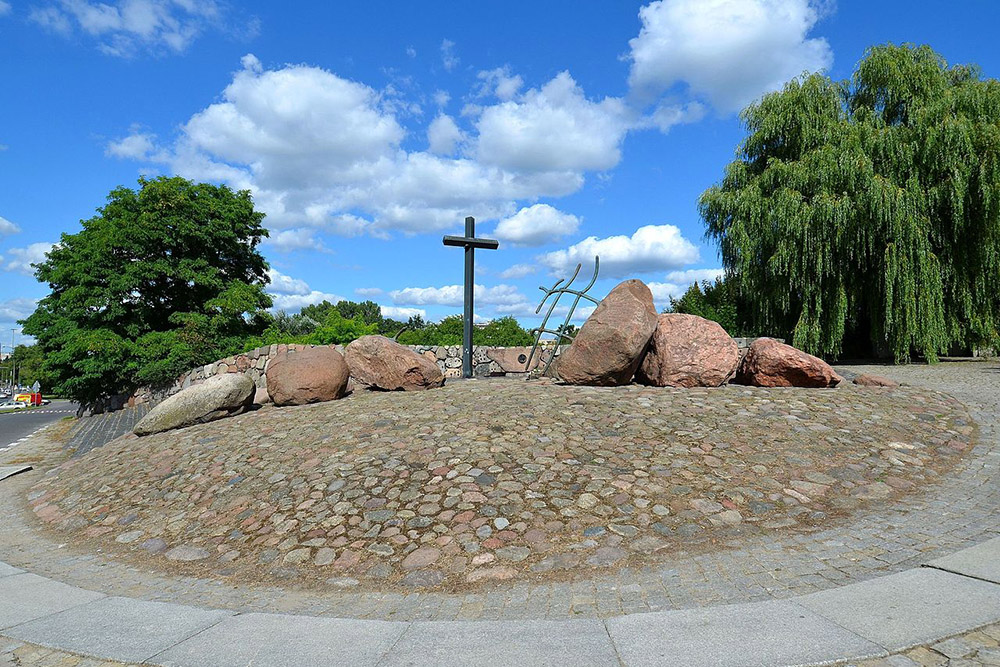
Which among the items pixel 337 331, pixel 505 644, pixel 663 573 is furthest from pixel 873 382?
pixel 337 331

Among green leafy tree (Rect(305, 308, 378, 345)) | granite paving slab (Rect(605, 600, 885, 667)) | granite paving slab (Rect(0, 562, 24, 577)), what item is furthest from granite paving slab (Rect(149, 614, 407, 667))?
A: green leafy tree (Rect(305, 308, 378, 345))

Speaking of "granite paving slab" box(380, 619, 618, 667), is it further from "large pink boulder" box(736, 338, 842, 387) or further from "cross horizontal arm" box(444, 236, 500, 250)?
"cross horizontal arm" box(444, 236, 500, 250)

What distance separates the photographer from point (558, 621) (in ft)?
10.7

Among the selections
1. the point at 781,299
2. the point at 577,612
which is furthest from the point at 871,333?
the point at 577,612

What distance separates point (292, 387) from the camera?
9.21 meters

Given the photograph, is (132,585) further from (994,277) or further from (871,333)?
(994,277)

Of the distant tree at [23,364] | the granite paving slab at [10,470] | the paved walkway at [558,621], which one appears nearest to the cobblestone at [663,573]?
the paved walkway at [558,621]

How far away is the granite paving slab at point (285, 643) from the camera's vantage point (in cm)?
288

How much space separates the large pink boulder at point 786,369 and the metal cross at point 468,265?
5.56 metres

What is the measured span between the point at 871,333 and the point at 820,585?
16733mm

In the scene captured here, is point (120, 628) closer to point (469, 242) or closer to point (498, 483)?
point (498, 483)

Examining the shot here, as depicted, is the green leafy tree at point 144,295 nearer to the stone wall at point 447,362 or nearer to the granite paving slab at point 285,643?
the stone wall at point 447,362

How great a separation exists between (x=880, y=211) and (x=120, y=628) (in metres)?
18.4

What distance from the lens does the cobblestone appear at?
140 inches
